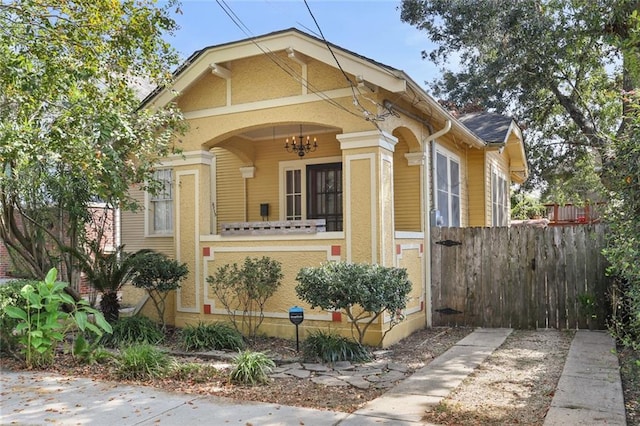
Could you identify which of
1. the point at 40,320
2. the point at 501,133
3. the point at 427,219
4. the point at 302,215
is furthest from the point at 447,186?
the point at 40,320

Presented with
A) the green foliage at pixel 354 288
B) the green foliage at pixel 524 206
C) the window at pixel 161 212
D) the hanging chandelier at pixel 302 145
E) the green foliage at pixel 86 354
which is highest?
the hanging chandelier at pixel 302 145

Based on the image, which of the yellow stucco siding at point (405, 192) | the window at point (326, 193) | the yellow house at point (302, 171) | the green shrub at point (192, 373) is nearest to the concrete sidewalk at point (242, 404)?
the green shrub at point (192, 373)

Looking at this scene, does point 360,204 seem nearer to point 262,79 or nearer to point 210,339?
point 262,79

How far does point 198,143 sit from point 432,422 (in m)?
6.34

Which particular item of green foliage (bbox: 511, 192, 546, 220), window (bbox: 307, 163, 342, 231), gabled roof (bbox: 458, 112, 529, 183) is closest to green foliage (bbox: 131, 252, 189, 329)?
window (bbox: 307, 163, 342, 231)

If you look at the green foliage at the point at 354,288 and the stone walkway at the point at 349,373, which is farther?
the green foliage at the point at 354,288

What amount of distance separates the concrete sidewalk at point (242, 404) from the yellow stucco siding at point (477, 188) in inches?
254

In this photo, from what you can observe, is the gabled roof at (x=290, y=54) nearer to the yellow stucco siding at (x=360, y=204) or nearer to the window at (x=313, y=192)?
the yellow stucco siding at (x=360, y=204)

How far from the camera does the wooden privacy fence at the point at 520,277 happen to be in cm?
865

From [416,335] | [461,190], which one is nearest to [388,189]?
[416,335]

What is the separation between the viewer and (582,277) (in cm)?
870

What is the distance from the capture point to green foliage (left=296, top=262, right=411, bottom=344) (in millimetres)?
6391

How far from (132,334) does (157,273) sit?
0.99 m

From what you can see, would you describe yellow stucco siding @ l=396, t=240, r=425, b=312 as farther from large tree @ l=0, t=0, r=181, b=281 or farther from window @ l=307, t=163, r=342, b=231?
large tree @ l=0, t=0, r=181, b=281
